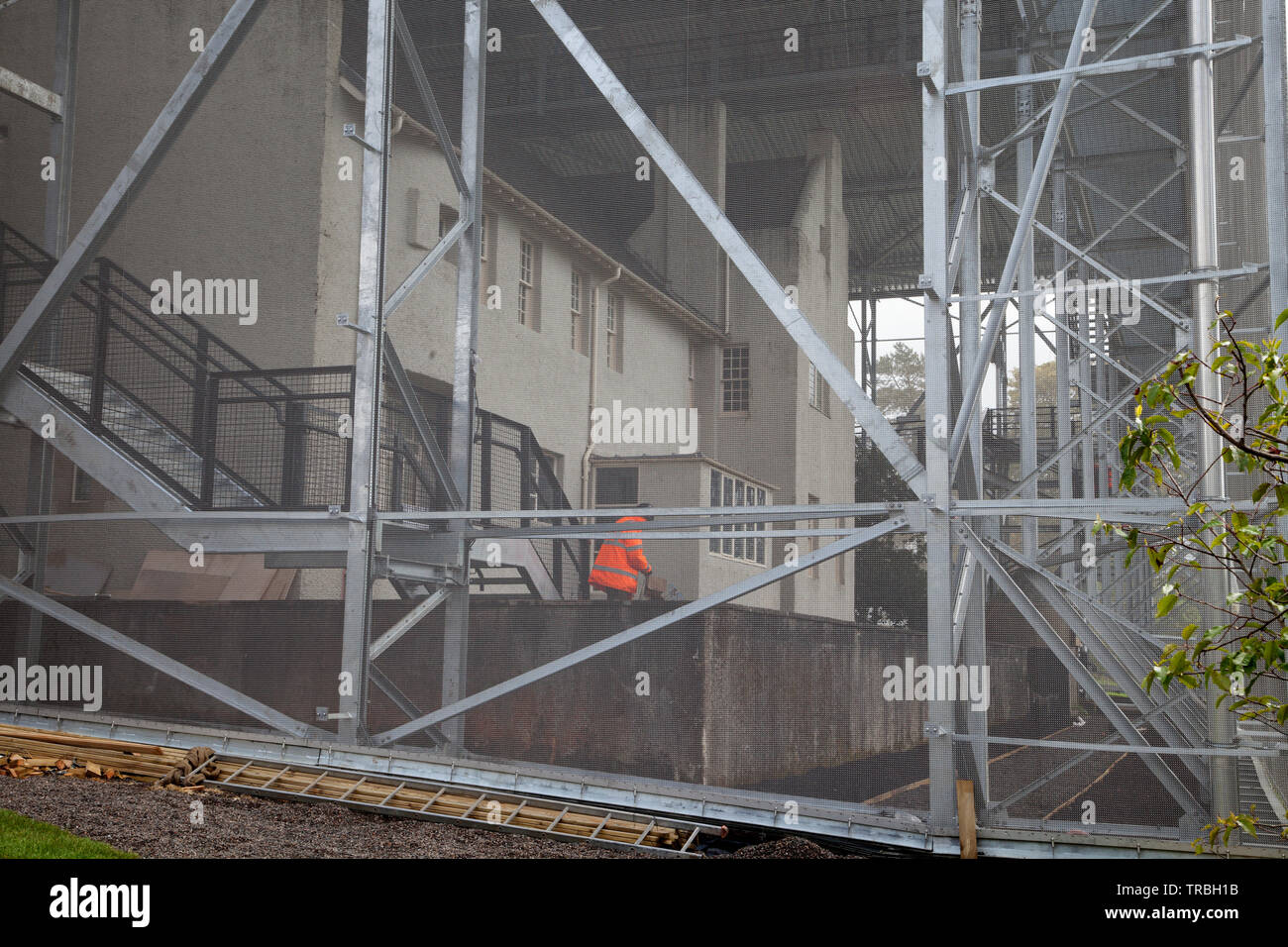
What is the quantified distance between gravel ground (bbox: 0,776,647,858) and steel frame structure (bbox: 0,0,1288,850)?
618 mm

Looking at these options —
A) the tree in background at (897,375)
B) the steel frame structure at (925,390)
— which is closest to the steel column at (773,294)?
the steel frame structure at (925,390)

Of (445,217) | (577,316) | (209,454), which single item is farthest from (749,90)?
(209,454)

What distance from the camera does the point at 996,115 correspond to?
10.9 meters

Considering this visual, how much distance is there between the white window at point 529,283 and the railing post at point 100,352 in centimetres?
367

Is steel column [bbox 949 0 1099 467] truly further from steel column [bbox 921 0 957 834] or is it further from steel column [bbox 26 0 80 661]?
steel column [bbox 26 0 80 661]

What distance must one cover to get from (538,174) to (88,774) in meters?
5.35

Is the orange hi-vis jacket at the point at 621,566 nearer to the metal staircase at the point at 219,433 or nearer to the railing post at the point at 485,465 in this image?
the metal staircase at the point at 219,433

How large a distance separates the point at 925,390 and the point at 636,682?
2.72 meters

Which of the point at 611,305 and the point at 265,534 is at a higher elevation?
the point at 611,305

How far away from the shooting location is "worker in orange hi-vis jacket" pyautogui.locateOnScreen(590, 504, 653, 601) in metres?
8.26

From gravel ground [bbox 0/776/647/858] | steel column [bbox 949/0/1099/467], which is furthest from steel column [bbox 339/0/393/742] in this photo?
steel column [bbox 949/0/1099/467]

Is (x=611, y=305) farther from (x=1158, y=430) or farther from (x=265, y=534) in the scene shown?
(x=1158, y=430)

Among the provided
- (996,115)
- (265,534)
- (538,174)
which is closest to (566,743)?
(265,534)

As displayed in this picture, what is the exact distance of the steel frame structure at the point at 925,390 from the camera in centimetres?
604
